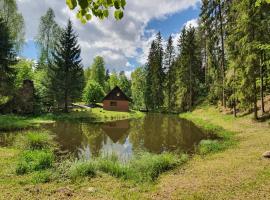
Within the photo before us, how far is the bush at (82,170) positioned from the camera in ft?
29.1

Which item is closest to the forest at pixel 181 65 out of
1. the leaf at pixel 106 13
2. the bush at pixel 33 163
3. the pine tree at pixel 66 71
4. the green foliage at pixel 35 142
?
the pine tree at pixel 66 71

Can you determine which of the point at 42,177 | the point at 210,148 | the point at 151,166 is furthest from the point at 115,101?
the point at 42,177

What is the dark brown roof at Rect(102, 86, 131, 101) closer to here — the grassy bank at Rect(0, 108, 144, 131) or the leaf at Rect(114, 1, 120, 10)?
the grassy bank at Rect(0, 108, 144, 131)

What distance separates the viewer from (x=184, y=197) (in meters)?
7.07

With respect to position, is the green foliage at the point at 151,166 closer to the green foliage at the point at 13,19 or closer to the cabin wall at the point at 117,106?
the green foliage at the point at 13,19

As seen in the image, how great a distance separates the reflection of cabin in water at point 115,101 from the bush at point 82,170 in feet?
132

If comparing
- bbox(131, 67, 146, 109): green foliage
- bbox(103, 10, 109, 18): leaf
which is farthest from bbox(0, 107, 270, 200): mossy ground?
bbox(131, 67, 146, 109): green foliage

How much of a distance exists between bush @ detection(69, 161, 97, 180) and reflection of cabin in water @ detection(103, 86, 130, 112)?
40.1 m

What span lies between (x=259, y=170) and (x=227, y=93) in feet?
83.1

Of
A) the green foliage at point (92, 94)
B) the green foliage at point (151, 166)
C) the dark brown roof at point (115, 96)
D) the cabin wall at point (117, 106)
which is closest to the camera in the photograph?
the green foliage at point (151, 166)

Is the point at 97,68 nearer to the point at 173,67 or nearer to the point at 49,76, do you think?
the point at 173,67

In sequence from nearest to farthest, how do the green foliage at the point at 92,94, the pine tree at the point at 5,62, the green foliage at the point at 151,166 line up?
the green foliage at the point at 151,166, the pine tree at the point at 5,62, the green foliage at the point at 92,94

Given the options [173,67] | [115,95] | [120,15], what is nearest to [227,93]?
[115,95]

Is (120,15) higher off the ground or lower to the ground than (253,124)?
higher
